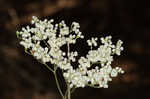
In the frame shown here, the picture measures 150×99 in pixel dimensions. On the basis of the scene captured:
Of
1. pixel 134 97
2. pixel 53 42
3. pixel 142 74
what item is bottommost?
pixel 53 42

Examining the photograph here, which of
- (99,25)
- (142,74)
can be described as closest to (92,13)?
(99,25)

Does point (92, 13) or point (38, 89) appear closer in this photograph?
point (38, 89)

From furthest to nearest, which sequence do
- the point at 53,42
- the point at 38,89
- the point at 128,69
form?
the point at 128,69, the point at 38,89, the point at 53,42

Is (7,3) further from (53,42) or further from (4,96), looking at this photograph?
(53,42)

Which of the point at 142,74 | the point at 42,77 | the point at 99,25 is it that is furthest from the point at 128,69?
the point at 42,77

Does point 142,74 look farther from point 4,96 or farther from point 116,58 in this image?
point 4,96

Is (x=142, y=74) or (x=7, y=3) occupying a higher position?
(x=7, y=3)

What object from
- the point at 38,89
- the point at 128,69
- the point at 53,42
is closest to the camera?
the point at 53,42
